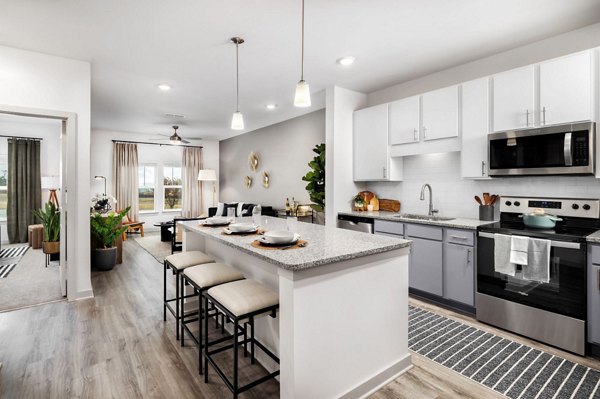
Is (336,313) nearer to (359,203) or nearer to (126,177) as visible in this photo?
(359,203)

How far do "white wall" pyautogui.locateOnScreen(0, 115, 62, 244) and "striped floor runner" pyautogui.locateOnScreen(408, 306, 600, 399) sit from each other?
818 centimetres

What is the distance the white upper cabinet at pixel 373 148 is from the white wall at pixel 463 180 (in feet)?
0.98

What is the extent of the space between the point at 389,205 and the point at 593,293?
241 cm

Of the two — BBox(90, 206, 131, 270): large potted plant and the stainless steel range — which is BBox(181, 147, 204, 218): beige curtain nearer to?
BBox(90, 206, 131, 270): large potted plant

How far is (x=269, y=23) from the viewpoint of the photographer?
280 centimetres

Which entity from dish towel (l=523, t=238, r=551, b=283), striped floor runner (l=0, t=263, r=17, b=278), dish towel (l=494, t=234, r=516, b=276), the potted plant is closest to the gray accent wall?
the potted plant

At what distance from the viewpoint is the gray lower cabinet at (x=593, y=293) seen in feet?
7.59

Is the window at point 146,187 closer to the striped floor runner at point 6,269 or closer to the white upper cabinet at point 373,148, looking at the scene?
the striped floor runner at point 6,269

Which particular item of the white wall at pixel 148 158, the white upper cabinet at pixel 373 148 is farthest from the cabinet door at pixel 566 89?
the white wall at pixel 148 158

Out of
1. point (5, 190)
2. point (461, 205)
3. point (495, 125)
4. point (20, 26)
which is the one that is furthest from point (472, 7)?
point (5, 190)

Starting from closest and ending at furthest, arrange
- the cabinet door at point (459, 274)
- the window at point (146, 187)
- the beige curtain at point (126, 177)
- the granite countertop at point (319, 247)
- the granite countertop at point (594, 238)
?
the granite countertop at point (319, 247), the granite countertop at point (594, 238), the cabinet door at point (459, 274), the beige curtain at point (126, 177), the window at point (146, 187)

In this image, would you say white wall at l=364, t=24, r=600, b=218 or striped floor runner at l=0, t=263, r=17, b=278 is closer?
white wall at l=364, t=24, r=600, b=218

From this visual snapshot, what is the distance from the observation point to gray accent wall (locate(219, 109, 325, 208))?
6.13 m

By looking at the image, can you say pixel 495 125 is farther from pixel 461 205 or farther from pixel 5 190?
pixel 5 190
